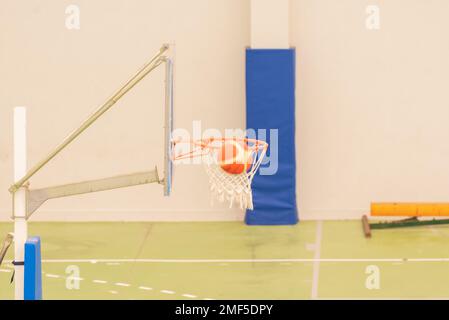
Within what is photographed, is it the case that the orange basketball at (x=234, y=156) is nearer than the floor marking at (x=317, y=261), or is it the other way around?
the orange basketball at (x=234, y=156)

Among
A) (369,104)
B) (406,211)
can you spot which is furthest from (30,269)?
(369,104)

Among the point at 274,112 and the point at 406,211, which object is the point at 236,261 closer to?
the point at 274,112

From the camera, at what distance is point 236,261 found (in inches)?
536

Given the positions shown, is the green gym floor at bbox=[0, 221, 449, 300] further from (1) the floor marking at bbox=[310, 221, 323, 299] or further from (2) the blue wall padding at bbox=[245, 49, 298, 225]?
(2) the blue wall padding at bbox=[245, 49, 298, 225]

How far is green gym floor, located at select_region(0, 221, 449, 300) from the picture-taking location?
12.1 metres

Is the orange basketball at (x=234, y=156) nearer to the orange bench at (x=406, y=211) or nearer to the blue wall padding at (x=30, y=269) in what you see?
the blue wall padding at (x=30, y=269)

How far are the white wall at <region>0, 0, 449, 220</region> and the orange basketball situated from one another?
4.78 metres

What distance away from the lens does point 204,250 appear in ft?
46.9

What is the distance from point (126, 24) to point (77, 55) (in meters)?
0.86

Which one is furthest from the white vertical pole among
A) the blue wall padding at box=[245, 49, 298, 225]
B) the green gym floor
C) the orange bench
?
the orange bench

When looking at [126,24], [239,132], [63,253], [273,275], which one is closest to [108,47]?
[126,24]

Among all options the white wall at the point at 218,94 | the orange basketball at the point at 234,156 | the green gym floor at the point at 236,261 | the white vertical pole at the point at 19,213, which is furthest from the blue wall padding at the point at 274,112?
the white vertical pole at the point at 19,213

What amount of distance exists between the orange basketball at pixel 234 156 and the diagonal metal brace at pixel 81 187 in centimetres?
169

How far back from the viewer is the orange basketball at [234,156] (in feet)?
36.3
